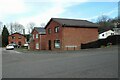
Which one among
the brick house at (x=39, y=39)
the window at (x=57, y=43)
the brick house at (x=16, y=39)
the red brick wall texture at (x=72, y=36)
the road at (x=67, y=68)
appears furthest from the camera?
the brick house at (x=16, y=39)

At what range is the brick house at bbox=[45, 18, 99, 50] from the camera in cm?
4344

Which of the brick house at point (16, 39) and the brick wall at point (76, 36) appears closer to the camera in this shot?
the brick wall at point (76, 36)

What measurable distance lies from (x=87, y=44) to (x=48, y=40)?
10658mm

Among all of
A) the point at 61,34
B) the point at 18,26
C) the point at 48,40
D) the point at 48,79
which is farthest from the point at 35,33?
the point at 18,26

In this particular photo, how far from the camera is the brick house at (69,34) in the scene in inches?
1710

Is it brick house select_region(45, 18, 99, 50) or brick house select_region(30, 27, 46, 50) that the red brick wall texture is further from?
brick house select_region(30, 27, 46, 50)

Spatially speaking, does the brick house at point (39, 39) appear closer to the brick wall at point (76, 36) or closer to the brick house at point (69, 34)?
the brick house at point (69, 34)

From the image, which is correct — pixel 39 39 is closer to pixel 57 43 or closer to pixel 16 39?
pixel 57 43

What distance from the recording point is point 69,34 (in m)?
44.0

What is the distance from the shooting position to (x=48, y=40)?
164 ft

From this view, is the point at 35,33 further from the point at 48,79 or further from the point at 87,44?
the point at 48,79

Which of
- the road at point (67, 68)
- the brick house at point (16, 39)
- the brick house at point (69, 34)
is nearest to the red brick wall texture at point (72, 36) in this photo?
the brick house at point (69, 34)

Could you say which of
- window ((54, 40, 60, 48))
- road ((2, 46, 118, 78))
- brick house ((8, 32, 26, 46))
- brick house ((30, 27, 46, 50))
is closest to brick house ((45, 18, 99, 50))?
window ((54, 40, 60, 48))

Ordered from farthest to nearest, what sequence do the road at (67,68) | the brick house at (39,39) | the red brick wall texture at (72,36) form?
the brick house at (39,39) → the red brick wall texture at (72,36) → the road at (67,68)
